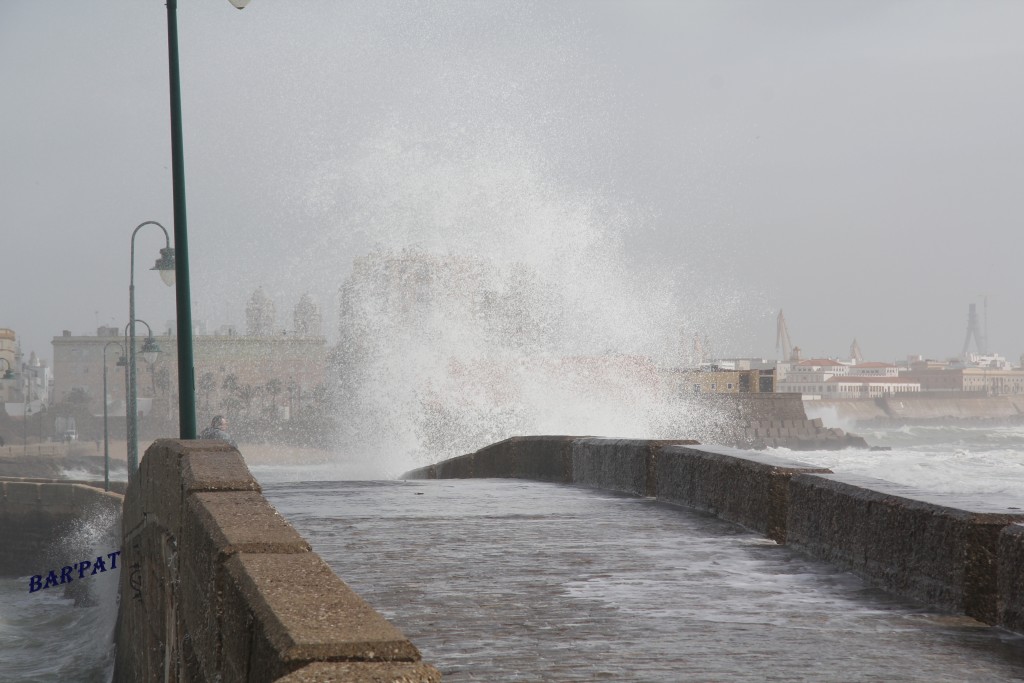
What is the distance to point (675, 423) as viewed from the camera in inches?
3602

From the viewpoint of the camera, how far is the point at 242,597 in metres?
3.71

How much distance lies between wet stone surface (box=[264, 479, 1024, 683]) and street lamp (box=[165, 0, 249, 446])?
4.22 m

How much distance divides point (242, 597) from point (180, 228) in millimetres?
8981

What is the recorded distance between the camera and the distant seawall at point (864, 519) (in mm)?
4496

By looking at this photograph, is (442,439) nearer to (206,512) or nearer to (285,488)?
(285,488)

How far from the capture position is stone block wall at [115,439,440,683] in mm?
2873

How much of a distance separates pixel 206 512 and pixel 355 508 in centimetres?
373

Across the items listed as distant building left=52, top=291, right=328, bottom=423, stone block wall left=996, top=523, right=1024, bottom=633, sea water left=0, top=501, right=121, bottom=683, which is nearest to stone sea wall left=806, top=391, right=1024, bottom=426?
distant building left=52, top=291, right=328, bottom=423

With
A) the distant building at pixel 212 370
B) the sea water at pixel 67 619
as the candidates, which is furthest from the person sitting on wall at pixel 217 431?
the distant building at pixel 212 370

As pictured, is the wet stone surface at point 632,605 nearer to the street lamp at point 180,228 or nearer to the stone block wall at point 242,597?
the stone block wall at point 242,597

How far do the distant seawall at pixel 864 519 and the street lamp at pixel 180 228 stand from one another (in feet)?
15.6

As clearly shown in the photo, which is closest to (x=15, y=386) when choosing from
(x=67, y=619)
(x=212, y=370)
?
(x=212, y=370)

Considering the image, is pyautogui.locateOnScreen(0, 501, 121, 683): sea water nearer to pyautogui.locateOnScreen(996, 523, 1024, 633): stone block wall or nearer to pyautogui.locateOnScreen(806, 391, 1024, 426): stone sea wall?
pyautogui.locateOnScreen(996, 523, 1024, 633): stone block wall

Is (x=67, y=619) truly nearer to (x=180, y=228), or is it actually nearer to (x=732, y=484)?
(x=180, y=228)
